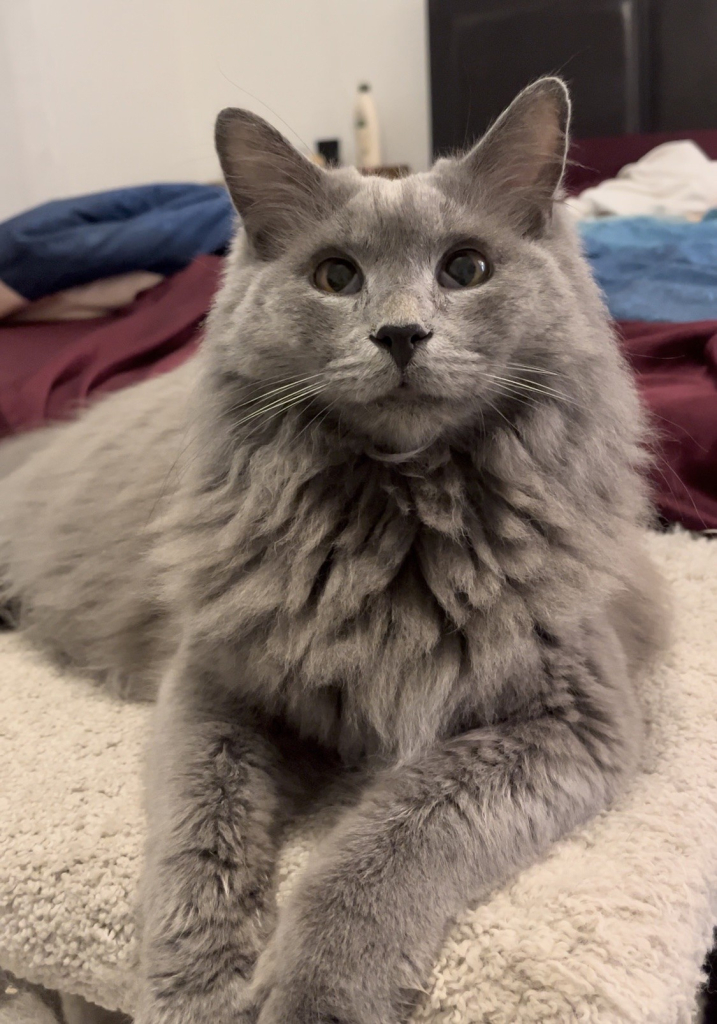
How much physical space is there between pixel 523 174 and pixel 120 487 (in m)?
0.83

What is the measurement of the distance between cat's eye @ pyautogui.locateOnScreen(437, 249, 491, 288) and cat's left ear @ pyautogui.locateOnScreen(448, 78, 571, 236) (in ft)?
0.32

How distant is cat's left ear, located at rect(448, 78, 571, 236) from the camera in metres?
0.95

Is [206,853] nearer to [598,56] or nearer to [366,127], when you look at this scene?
[598,56]

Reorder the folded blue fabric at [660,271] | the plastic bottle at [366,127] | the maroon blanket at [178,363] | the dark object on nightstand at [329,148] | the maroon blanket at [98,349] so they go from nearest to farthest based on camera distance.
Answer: the maroon blanket at [178,363]
the maroon blanket at [98,349]
the folded blue fabric at [660,271]
the plastic bottle at [366,127]
the dark object on nightstand at [329,148]

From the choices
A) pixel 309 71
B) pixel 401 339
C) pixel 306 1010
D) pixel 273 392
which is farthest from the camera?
pixel 309 71

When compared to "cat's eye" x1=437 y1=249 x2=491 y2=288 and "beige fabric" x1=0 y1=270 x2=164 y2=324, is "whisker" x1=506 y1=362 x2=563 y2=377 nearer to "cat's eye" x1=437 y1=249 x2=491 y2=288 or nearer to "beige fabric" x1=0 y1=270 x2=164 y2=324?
"cat's eye" x1=437 y1=249 x2=491 y2=288

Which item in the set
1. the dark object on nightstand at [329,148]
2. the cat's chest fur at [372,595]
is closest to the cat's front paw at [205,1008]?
the cat's chest fur at [372,595]

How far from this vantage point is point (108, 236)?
2279 millimetres

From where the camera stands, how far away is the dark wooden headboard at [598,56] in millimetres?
3141

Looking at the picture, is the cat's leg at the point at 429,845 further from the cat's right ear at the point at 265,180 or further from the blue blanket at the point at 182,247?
the blue blanket at the point at 182,247

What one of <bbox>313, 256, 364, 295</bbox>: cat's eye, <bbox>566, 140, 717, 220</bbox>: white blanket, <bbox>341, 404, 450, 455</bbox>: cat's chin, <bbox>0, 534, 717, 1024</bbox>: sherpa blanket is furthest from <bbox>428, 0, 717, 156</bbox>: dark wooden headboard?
<bbox>0, 534, 717, 1024</bbox>: sherpa blanket

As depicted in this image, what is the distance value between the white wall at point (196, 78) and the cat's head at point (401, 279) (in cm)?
295

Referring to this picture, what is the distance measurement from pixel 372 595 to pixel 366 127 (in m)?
3.65

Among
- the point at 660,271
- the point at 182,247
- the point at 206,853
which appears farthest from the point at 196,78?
the point at 206,853
